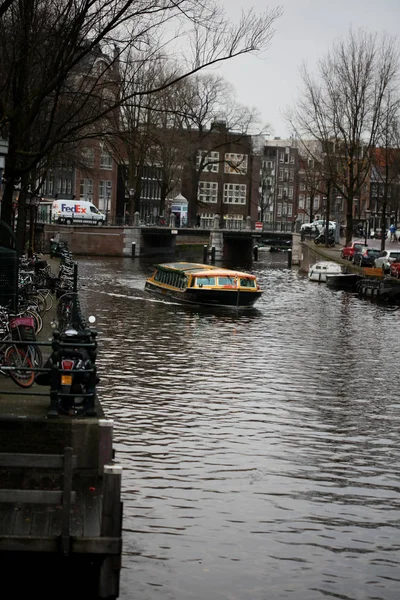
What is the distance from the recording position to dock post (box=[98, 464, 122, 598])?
34.0ft

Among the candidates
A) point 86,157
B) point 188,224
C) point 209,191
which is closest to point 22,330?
point 86,157

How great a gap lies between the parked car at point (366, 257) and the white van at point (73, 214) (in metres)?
30.3

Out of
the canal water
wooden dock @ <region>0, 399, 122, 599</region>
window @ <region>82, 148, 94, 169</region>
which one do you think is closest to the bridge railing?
window @ <region>82, 148, 94, 169</region>

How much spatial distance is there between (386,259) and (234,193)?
78.9 meters

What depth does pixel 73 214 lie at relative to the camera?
93.3 meters

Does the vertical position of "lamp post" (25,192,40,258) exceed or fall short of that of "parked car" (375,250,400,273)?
it exceeds it

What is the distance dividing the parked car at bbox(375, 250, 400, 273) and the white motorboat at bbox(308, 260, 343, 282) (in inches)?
92.3

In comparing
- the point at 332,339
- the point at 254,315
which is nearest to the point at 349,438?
the point at 332,339

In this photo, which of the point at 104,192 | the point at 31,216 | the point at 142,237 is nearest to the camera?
the point at 31,216

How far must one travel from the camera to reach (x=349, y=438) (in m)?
19.8

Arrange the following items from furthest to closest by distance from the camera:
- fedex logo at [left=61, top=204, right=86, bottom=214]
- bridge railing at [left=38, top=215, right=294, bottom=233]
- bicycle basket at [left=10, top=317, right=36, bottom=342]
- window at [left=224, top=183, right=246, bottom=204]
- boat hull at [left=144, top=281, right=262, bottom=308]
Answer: window at [left=224, top=183, right=246, bottom=204] → bridge railing at [left=38, top=215, right=294, bottom=233] → fedex logo at [left=61, top=204, right=86, bottom=214] → boat hull at [left=144, top=281, right=262, bottom=308] → bicycle basket at [left=10, top=317, right=36, bottom=342]

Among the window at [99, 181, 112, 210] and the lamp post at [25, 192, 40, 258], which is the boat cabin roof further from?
the window at [99, 181, 112, 210]

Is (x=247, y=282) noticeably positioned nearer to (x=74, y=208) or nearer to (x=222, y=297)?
(x=222, y=297)

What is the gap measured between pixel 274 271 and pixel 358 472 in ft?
210
